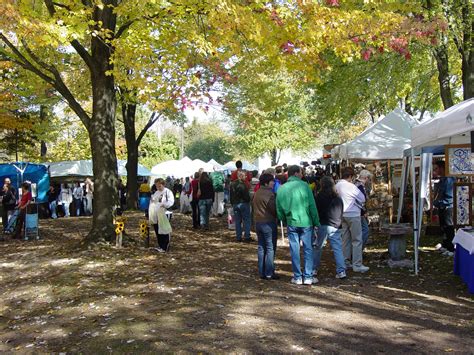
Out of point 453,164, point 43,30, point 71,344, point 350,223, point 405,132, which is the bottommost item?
point 71,344

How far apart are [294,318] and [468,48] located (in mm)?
8596

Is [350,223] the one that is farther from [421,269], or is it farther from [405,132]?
[405,132]

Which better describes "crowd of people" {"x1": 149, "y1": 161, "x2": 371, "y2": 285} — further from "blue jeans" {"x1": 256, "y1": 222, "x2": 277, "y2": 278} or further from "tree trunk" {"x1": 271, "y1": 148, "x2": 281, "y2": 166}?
"tree trunk" {"x1": 271, "y1": 148, "x2": 281, "y2": 166}

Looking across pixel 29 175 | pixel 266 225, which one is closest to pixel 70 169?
pixel 29 175

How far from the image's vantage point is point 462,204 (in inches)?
351

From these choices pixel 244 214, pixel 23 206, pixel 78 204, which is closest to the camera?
pixel 244 214

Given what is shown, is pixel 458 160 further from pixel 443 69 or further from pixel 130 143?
A: pixel 130 143

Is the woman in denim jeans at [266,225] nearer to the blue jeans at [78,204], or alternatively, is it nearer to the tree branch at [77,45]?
the tree branch at [77,45]

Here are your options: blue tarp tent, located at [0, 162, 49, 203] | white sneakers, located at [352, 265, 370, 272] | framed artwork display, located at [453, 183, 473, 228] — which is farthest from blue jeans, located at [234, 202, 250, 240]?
blue tarp tent, located at [0, 162, 49, 203]

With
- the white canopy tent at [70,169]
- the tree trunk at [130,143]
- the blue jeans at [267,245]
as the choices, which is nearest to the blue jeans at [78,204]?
the white canopy tent at [70,169]

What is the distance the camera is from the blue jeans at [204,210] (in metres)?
15.1

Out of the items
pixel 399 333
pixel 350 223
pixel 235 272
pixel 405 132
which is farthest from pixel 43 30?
pixel 405 132

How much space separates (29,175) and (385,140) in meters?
15.2

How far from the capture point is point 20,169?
2109 centimetres
